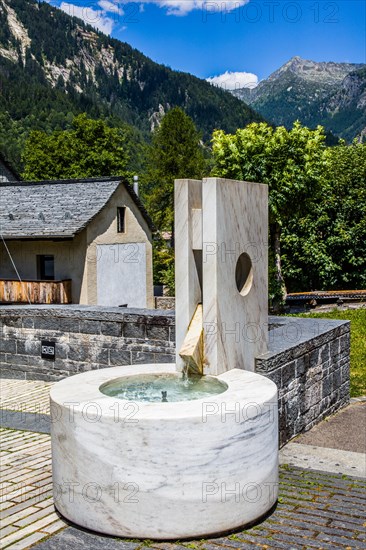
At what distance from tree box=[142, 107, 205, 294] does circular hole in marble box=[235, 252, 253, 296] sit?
3601 centimetres

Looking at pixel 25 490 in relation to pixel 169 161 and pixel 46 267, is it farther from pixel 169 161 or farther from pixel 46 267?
pixel 169 161

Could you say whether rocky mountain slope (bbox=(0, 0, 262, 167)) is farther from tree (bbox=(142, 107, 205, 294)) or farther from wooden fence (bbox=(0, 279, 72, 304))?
wooden fence (bbox=(0, 279, 72, 304))

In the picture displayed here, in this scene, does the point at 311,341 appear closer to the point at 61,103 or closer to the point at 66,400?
the point at 66,400

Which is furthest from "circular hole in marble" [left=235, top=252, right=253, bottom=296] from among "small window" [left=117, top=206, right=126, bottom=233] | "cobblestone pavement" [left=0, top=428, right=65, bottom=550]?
"small window" [left=117, top=206, right=126, bottom=233]

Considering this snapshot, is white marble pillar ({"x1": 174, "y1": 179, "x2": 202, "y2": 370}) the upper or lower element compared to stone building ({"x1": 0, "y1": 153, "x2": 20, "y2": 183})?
lower

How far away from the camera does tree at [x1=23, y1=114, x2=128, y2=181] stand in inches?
1823

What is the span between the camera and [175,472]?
4.83 metres

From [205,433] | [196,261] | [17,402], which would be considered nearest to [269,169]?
[17,402]

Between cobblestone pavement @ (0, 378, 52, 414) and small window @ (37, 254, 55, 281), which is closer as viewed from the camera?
cobblestone pavement @ (0, 378, 52, 414)

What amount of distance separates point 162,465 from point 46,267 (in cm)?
2604

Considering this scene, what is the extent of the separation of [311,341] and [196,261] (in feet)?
7.97

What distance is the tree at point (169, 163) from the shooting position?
44344mm

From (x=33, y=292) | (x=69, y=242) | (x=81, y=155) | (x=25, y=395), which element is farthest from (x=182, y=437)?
(x=81, y=155)

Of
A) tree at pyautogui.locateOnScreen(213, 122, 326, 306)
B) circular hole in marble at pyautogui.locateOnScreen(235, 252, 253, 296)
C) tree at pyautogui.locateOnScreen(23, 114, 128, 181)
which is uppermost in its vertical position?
tree at pyautogui.locateOnScreen(23, 114, 128, 181)
